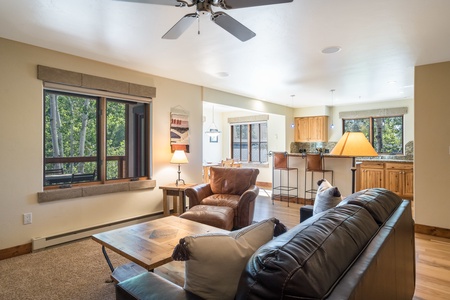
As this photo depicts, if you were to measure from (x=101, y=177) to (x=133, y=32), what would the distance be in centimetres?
216

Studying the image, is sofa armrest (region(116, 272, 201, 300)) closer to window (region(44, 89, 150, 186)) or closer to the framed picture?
window (region(44, 89, 150, 186))

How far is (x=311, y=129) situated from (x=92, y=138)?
6.07 metres

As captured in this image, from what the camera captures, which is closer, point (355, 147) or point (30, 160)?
point (355, 147)

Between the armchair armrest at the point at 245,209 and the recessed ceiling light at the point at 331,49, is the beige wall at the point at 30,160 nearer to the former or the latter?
the armchair armrest at the point at 245,209

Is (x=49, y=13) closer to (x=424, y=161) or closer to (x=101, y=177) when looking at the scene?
(x=101, y=177)

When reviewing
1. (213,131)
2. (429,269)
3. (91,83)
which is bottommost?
(429,269)

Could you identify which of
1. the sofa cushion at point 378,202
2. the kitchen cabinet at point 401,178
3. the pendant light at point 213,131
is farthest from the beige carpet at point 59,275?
the kitchen cabinet at point 401,178

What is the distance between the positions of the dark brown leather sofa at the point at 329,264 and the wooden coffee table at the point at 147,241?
0.64 meters

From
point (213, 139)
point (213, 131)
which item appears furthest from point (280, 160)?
point (213, 139)

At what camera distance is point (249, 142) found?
871cm

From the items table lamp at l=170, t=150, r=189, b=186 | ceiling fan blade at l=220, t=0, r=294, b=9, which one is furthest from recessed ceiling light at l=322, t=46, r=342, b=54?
table lamp at l=170, t=150, r=189, b=186

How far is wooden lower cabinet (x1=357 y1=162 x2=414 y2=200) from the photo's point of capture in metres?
6.00

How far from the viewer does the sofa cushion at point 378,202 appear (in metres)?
1.47

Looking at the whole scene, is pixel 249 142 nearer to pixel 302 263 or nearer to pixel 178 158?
pixel 178 158
